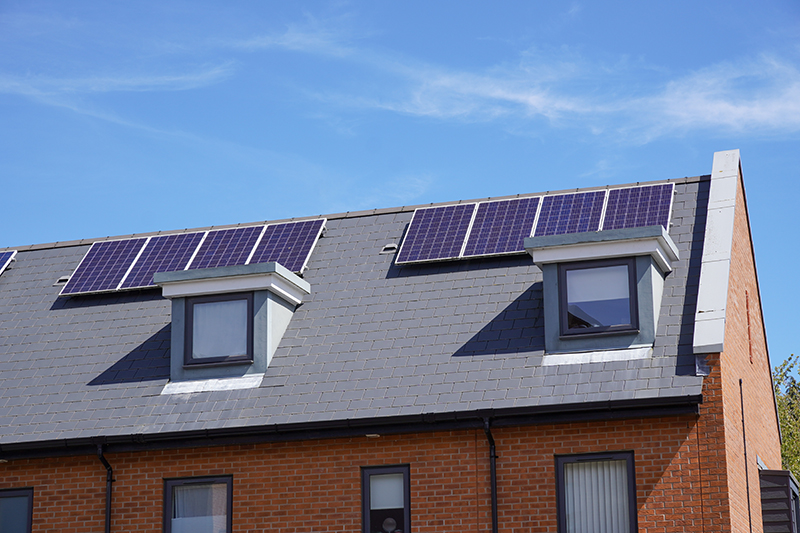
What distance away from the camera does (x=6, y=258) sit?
2195 cm

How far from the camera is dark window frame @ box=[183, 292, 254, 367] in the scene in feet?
56.0

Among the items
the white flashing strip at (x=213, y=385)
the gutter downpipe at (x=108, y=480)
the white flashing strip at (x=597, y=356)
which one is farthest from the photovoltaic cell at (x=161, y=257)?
the white flashing strip at (x=597, y=356)

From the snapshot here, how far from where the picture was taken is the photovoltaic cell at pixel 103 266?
19.9 meters

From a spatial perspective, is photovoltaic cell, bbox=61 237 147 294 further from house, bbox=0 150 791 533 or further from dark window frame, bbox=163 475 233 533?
dark window frame, bbox=163 475 233 533

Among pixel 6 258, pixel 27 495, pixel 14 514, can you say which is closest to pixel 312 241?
pixel 27 495

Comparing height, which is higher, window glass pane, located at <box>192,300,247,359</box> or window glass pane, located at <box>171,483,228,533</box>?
window glass pane, located at <box>192,300,247,359</box>

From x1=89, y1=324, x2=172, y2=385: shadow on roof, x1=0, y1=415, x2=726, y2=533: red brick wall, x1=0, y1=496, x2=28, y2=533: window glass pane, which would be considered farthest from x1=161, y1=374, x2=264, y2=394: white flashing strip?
x1=0, y1=496, x2=28, y2=533: window glass pane

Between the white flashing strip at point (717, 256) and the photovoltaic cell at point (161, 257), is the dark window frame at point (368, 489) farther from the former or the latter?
the photovoltaic cell at point (161, 257)

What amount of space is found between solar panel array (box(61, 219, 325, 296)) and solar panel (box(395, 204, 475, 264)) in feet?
6.39

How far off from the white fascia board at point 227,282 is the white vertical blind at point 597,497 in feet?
19.0

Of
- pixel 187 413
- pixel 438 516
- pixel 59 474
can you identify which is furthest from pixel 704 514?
pixel 59 474

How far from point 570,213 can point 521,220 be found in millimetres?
906

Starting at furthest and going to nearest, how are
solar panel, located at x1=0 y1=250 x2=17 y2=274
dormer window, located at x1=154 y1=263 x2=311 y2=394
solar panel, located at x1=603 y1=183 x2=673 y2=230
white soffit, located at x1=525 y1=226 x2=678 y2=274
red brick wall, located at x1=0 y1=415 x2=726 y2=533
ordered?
solar panel, located at x1=0 y1=250 x2=17 y2=274
solar panel, located at x1=603 y1=183 x2=673 y2=230
dormer window, located at x1=154 y1=263 x2=311 y2=394
white soffit, located at x1=525 y1=226 x2=678 y2=274
red brick wall, located at x1=0 y1=415 x2=726 y2=533

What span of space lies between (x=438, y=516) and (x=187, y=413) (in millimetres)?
4391
